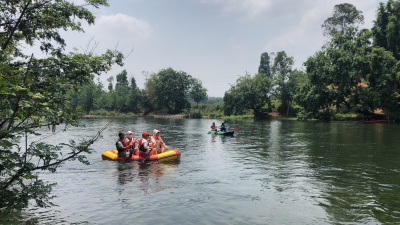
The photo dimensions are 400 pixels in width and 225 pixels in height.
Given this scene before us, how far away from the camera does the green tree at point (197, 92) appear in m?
97.1

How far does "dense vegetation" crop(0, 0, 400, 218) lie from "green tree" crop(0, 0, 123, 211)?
18 mm

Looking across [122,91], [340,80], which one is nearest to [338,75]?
[340,80]

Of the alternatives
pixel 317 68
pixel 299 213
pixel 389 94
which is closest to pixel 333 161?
pixel 299 213

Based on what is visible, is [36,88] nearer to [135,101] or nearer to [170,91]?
[170,91]

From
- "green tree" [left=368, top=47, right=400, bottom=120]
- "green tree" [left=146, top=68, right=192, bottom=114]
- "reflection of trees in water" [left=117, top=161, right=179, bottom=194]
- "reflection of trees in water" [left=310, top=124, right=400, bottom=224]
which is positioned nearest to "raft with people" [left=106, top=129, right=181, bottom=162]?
"reflection of trees in water" [left=117, top=161, right=179, bottom=194]

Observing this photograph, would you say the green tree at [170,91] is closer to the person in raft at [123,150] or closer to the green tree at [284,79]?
the green tree at [284,79]

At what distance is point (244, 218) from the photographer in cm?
804

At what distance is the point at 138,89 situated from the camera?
334ft

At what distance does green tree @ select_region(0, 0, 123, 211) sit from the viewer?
452 centimetres

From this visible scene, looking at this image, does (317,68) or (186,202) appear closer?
(186,202)

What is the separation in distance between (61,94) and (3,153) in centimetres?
149

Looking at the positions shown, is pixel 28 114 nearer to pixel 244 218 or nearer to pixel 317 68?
pixel 244 218

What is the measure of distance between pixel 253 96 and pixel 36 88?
65.7m

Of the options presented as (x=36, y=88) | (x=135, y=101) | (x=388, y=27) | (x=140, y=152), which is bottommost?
(x=140, y=152)
